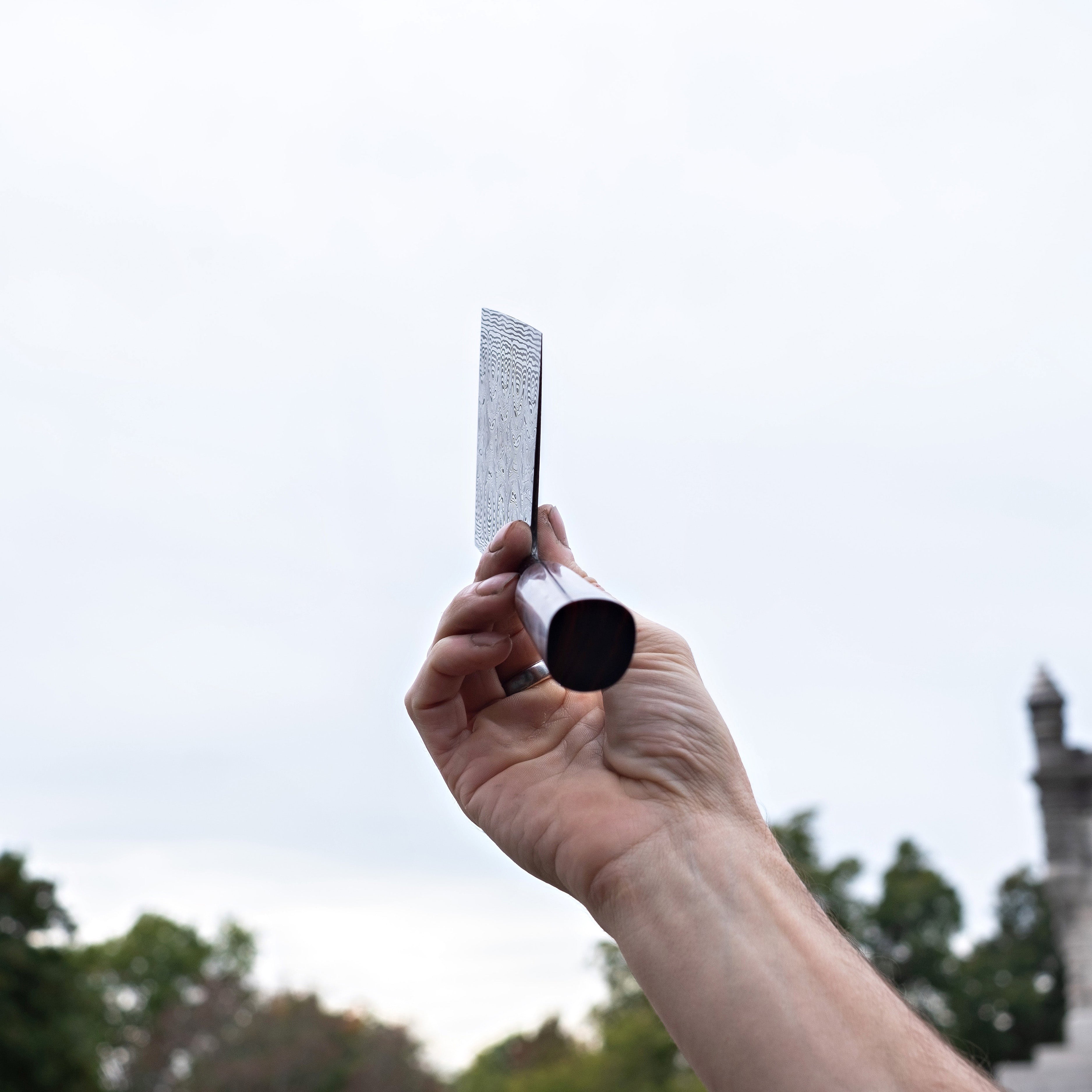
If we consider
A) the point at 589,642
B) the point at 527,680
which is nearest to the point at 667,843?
the point at 527,680

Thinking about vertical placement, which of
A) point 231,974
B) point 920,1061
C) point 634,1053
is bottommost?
point 920,1061

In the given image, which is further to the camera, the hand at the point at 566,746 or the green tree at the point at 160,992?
the green tree at the point at 160,992

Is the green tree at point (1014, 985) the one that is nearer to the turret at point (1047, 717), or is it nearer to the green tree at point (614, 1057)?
the green tree at point (614, 1057)

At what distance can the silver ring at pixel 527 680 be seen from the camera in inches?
107

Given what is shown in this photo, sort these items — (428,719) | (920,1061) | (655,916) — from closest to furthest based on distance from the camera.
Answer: (920,1061) < (655,916) < (428,719)

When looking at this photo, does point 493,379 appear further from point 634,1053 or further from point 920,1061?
point 634,1053

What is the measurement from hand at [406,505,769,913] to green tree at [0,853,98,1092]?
32592mm

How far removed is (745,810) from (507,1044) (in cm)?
8098

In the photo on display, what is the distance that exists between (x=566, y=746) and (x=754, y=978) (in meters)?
0.65

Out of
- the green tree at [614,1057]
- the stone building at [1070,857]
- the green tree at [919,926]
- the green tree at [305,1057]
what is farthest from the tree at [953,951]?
the stone building at [1070,857]

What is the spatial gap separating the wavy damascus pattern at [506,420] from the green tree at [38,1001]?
3280 centimetres

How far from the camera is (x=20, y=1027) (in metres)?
31.2

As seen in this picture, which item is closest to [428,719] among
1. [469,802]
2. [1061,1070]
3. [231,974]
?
[469,802]

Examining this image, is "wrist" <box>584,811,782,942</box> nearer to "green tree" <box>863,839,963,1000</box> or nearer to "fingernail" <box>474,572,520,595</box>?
"fingernail" <box>474,572,520,595</box>
